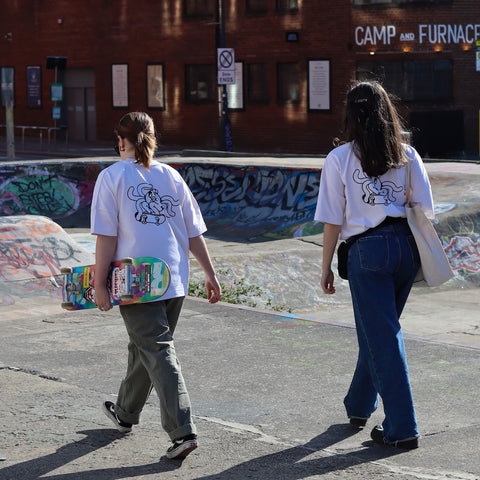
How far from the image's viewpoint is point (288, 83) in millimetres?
33625

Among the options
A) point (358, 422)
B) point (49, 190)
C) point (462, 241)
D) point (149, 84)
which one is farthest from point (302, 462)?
point (149, 84)

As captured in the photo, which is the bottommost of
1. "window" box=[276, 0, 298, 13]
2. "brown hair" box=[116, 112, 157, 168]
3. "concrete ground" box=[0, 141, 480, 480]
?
"concrete ground" box=[0, 141, 480, 480]

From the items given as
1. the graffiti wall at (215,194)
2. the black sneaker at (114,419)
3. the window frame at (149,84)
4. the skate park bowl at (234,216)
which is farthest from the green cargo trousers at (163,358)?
the window frame at (149,84)

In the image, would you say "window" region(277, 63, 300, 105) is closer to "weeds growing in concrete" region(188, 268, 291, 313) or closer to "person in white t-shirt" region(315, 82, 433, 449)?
"weeds growing in concrete" region(188, 268, 291, 313)

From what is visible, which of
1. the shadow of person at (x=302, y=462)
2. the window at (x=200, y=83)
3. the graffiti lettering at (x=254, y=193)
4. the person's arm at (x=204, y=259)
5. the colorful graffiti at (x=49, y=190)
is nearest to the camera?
the shadow of person at (x=302, y=462)

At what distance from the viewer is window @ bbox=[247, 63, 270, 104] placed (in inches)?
1346

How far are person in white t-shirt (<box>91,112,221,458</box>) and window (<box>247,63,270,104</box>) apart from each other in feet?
96.4

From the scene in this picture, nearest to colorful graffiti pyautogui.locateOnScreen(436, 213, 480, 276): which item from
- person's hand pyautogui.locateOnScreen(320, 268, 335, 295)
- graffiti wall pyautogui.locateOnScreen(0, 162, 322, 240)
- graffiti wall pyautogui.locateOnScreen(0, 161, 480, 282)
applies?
graffiti wall pyautogui.locateOnScreen(0, 161, 480, 282)

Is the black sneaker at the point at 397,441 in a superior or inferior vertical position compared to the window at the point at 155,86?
inferior

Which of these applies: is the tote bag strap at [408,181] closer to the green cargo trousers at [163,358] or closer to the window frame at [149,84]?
the green cargo trousers at [163,358]

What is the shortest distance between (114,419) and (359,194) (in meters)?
1.73

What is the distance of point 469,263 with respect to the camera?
13164 millimetres

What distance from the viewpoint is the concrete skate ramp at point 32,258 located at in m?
10.2

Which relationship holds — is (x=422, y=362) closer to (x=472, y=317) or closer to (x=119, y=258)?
(x=119, y=258)
